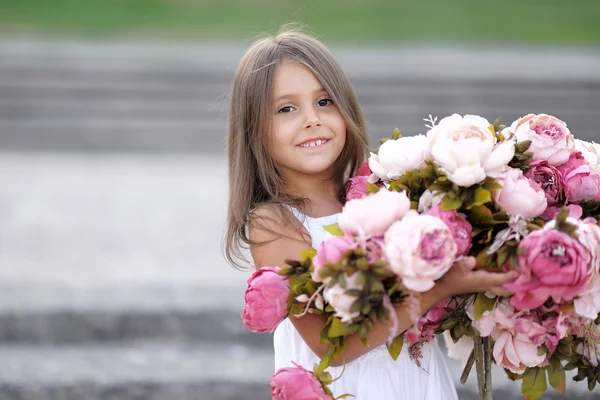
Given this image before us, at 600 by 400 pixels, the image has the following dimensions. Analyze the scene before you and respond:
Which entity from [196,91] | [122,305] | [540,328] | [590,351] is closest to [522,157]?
[540,328]

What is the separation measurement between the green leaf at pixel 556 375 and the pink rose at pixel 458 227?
1.17 feet

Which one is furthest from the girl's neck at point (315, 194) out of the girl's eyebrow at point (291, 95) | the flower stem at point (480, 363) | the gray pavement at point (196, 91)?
the gray pavement at point (196, 91)

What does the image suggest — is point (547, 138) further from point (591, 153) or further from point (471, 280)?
point (471, 280)

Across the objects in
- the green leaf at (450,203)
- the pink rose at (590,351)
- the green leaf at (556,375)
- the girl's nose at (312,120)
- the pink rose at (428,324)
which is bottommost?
the green leaf at (556,375)

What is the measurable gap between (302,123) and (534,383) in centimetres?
85

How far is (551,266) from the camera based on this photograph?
1355mm

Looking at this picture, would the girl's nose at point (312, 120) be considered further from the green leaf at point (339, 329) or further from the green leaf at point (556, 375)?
the green leaf at point (556, 375)

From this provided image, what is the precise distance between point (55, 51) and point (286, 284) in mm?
10758

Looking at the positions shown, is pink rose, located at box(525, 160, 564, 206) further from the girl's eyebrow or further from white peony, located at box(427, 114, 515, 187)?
the girl's eyebrow

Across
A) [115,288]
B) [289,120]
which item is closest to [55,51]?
[115,288]

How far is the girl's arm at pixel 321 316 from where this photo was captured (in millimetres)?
1465

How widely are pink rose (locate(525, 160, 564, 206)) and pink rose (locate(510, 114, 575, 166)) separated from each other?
0.09 feet

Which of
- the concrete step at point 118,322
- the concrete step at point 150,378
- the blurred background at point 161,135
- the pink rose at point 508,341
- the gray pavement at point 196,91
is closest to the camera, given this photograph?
the pink rose at point 508,341

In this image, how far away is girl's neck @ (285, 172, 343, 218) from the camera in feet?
6.84
